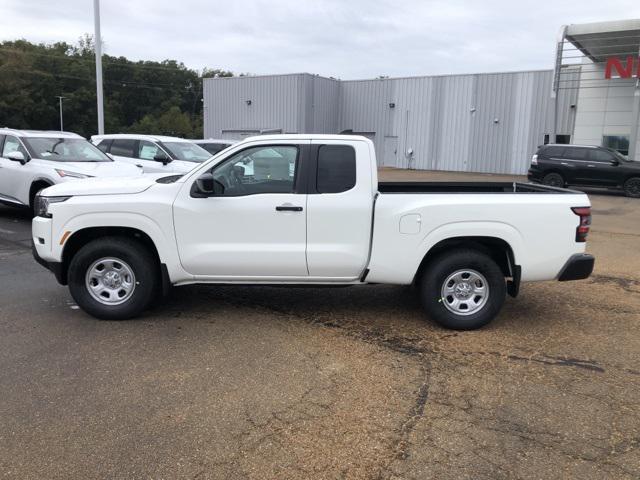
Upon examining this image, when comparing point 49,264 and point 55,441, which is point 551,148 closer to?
point 49,264

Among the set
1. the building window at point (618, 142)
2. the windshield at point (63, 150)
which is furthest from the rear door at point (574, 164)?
the windshield at point (63, 150)

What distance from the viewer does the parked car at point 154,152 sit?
1334 centimetres

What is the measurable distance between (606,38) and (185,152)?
20.6 meters

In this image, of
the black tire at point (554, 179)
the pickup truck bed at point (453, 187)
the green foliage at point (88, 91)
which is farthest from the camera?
the green foliage at point (88, 91)

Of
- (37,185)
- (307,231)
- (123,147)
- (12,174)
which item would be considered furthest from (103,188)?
(123,147)

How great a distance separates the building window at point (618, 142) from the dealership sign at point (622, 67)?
3.04 m

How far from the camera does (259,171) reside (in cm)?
547

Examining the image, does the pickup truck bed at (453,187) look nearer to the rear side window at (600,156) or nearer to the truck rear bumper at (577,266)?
the truck rear bumper at (577,266)

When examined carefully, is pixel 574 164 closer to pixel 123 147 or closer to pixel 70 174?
pixel 123 147

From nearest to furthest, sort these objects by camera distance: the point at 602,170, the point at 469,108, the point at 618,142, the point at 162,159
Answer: the point at 162,159
the point at 602,170
the point at 618,142
the point at 469,108

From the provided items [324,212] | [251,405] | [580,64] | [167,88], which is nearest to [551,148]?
[580,64]

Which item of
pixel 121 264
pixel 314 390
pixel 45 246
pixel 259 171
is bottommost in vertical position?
pixel 314 390

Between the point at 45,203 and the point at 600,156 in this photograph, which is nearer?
the point at 45,203

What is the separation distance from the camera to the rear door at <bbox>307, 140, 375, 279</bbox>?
209 inches
